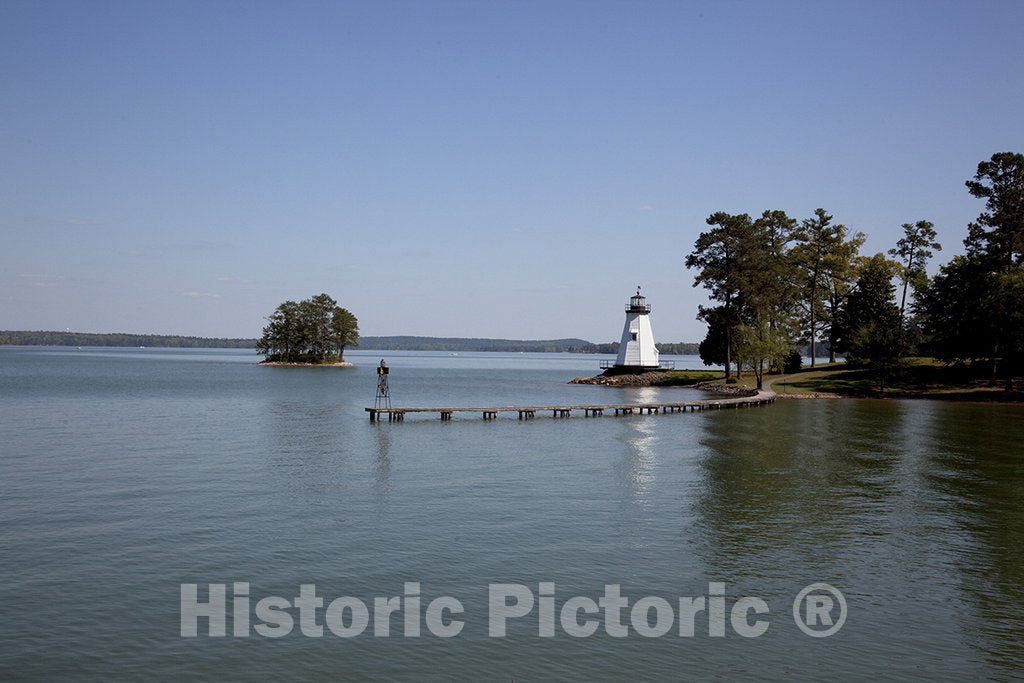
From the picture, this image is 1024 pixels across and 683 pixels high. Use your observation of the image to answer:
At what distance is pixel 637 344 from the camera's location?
4518 inches

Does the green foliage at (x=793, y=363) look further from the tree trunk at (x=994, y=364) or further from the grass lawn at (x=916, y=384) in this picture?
the tree trunk at (x=994, y=364)

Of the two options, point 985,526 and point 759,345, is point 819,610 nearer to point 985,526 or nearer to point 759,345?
point 985,526

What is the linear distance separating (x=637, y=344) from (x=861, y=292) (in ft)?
113

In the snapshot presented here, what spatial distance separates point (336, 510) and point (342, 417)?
34180mm

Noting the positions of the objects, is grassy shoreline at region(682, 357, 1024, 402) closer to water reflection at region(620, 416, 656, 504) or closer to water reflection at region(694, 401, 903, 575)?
water reflection at region(694, 401, 903, 575)

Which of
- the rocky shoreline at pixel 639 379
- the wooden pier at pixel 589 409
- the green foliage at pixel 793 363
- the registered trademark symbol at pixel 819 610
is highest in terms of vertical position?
the green foliage at pixel 793 363

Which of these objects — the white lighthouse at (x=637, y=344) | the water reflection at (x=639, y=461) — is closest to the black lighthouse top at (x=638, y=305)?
the white lighthouse at (x=637, y=344)

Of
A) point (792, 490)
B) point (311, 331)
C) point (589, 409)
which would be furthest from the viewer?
point (311, 331)

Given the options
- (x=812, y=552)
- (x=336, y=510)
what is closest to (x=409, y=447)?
(x=336, y=510)

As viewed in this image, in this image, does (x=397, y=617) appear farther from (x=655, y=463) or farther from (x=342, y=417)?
(x=342, y=417)

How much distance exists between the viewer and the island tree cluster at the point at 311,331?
16625 cm

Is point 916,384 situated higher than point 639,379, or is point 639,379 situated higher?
point 916,384

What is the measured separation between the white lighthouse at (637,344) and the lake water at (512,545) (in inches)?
2659

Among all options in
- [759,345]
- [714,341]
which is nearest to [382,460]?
[759,345]
